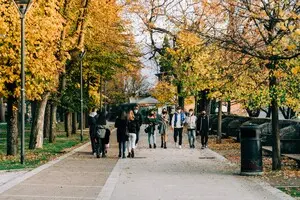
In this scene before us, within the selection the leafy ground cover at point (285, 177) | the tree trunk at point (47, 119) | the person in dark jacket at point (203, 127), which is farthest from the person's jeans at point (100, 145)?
the tree trunk at point (47, 119)

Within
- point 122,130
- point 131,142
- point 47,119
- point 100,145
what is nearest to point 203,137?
point 131,142

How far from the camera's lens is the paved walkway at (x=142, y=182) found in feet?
39.7

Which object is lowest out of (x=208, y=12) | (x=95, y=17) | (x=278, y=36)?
(x=278, y=36)

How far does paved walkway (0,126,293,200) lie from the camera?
476 inches

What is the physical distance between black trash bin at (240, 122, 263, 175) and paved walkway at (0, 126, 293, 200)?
1.23 feet

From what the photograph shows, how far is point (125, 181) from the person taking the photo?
14.5 metres

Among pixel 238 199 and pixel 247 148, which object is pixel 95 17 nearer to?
pixel 247 148

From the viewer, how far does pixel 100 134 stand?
2278 cm

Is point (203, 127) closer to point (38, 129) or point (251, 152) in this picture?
point (38, 129)

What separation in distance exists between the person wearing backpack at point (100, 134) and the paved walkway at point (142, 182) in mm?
1388

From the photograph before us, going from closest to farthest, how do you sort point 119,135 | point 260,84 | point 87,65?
point 260,84 → point 119,135 → point 87,65

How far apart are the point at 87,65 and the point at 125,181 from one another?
26.9m

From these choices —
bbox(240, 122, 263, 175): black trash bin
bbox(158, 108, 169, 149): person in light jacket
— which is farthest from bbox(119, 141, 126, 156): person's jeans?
bbox(240, 122, 263, 175): black trash bin

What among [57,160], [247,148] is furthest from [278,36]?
[57,160]
